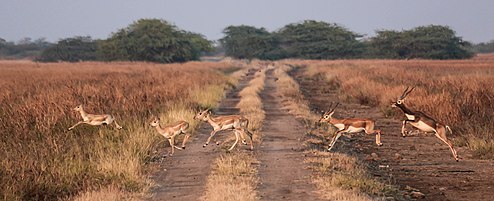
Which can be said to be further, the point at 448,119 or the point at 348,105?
the point at 348,105

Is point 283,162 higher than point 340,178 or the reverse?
the reverse

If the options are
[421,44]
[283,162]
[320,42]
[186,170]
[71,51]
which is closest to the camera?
[186,170]

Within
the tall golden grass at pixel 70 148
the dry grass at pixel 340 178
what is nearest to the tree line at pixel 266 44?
the tall golden grass at pixel 70 148

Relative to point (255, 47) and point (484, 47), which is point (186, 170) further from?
point (484, 47)

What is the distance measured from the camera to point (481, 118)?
50.5 ft

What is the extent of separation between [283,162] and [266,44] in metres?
88.2

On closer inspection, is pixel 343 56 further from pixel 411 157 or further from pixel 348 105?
pixel 411 157

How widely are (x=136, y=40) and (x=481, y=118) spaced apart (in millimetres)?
61536

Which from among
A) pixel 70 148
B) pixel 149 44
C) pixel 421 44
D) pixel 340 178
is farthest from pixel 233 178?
pixel 421 44

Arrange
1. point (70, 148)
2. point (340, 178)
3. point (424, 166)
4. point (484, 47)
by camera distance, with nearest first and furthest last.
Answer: point (340, 178)
point (70, 148)
point (424, 166)
point (484, 47)

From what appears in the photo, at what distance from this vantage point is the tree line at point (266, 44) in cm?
7375

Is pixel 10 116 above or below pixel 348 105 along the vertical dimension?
above

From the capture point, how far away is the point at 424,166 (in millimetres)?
12023

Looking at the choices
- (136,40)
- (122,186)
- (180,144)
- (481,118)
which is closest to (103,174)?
(122,186)
